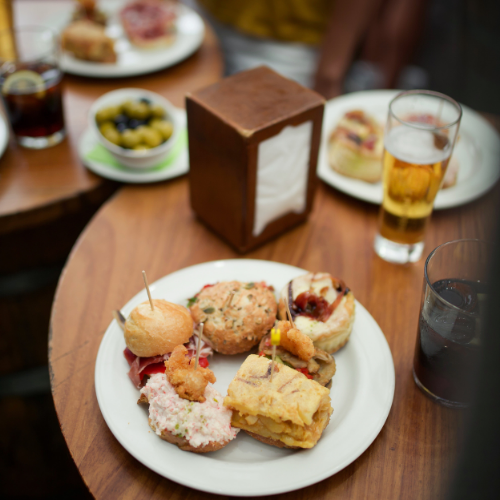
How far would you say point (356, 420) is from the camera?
98cm

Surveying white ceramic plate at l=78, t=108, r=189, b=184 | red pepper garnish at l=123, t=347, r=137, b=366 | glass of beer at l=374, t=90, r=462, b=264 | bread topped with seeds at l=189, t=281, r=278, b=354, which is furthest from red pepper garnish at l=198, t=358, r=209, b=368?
white ceramic plate at l=78, t=108, r=189, b=184

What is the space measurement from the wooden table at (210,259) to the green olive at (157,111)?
0.86 feet

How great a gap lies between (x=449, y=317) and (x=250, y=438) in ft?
1.49

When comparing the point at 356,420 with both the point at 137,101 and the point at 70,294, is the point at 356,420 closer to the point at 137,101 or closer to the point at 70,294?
the point at 70,294

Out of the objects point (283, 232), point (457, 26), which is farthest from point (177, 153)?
point (457, 26)

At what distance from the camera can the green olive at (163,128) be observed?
1.68 m

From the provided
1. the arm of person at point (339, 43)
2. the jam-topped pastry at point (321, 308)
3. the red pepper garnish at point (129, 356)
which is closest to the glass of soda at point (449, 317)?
the jam-topped pastry at point (321, 308)

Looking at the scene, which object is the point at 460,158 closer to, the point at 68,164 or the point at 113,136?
the point at 113,136

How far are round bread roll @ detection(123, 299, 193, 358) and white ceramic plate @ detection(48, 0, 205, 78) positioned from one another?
1.39 metres

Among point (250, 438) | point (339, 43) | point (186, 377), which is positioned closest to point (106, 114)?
point (186, 377)

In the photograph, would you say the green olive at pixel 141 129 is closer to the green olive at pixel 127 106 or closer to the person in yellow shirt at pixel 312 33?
the green olive at pixel 127 106

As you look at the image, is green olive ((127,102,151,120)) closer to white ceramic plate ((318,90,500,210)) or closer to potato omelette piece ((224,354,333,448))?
white ceramic plate ((318,90,500,210))

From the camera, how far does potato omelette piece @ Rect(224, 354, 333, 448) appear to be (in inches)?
35.2

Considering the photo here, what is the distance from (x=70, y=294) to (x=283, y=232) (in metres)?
0.64
